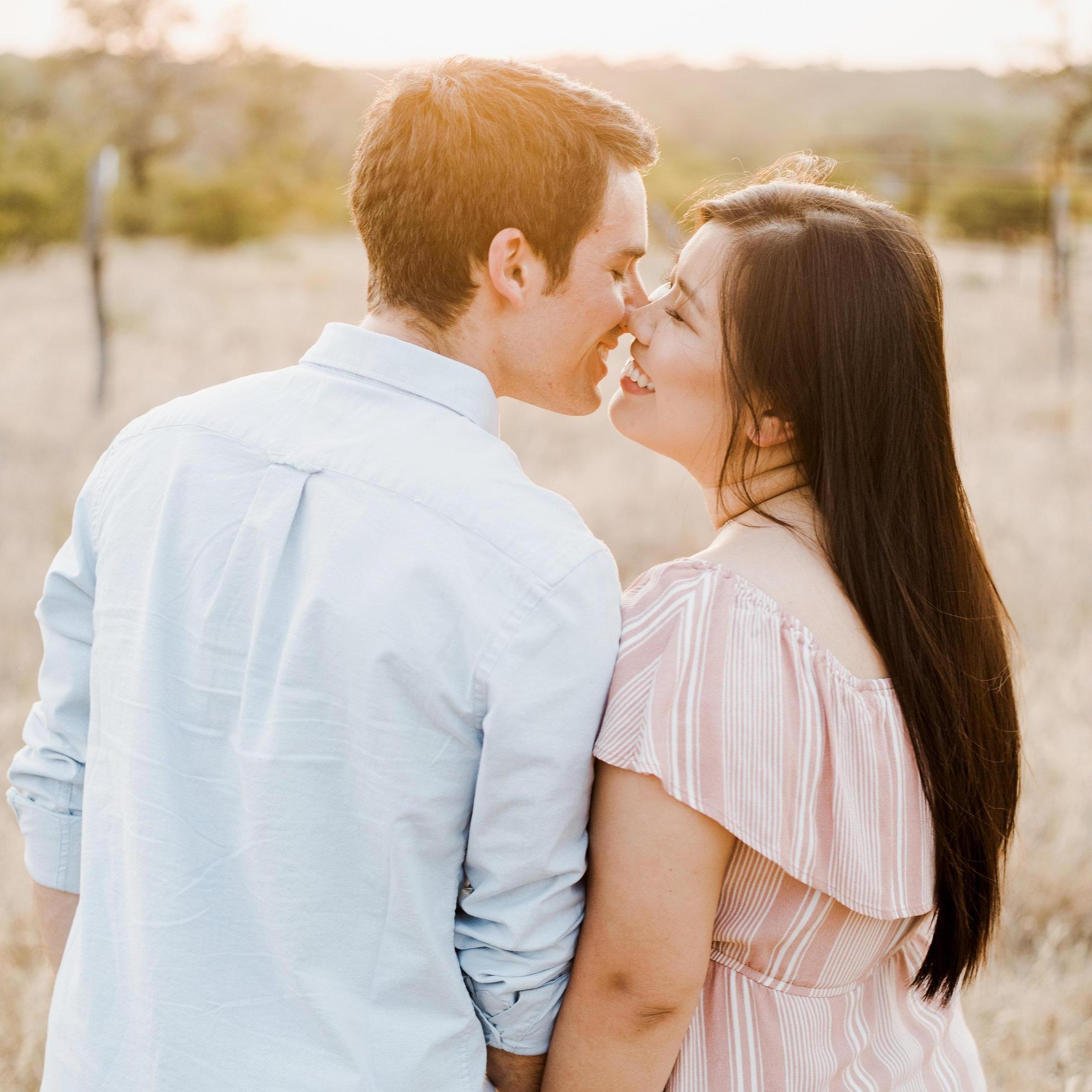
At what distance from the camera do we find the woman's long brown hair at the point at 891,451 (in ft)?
4.92

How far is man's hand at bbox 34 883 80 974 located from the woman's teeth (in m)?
1.25

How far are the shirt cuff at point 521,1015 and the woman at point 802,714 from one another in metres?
0.02

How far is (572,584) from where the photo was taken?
1255 mm

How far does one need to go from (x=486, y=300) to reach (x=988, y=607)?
91 centimetres

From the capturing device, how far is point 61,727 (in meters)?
1.63

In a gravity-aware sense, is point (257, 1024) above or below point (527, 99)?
below

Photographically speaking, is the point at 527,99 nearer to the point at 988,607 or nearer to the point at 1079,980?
the point at 988,607

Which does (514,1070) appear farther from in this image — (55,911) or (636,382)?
(636,382)

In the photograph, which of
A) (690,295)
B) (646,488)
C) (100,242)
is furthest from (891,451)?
(100,242)

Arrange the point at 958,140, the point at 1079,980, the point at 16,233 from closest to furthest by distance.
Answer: the point at 1079,980
the point at 16,233
the point at 958,140

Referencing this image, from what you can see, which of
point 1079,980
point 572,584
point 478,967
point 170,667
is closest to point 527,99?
point 572,584

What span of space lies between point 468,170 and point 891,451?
0.74 meters

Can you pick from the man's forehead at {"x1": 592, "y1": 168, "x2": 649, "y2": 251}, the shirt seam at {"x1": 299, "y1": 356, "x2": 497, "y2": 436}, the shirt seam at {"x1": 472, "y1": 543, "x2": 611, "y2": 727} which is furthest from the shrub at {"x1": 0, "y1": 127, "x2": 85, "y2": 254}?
the shirt seam at {"x1": 472, "y1": 543, "x2": 611, "y2": 727}

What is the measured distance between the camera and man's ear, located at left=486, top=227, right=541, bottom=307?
1591mm
